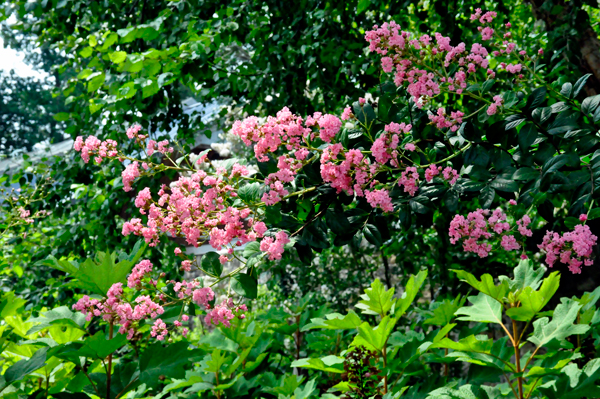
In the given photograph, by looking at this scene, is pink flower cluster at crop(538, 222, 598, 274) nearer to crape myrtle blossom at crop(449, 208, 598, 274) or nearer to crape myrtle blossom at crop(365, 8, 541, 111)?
crape myrtle blossom at crop(449, 208, 598, 274)

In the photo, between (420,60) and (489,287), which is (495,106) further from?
(489,287)

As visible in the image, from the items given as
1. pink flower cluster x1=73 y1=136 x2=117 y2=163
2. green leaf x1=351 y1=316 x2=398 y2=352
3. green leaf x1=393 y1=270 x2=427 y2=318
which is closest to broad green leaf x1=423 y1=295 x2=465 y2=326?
green leaf x1=393 y1=270 x2=427 y2=318

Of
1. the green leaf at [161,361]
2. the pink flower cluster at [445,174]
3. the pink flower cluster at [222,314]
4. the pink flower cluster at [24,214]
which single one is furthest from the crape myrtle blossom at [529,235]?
the pink flower cluster at [24,214]

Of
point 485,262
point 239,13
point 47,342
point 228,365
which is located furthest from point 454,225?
point 239,13

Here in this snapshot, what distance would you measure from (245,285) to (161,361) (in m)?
0.31

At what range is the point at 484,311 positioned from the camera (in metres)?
1.17

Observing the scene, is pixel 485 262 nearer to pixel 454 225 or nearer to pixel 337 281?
pixel 454 225

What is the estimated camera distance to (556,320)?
45.0 inches

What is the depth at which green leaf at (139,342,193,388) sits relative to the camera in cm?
→ 121

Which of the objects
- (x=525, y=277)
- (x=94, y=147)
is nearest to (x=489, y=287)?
(x=525, y=277)

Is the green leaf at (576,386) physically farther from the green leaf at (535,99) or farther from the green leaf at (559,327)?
the green leaf at (535,99)

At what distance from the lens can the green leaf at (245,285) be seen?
1414 mm

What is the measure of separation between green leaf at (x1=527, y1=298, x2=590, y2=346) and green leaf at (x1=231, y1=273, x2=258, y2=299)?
0.73 meters

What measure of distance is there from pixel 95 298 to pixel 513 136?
53.5 inches
